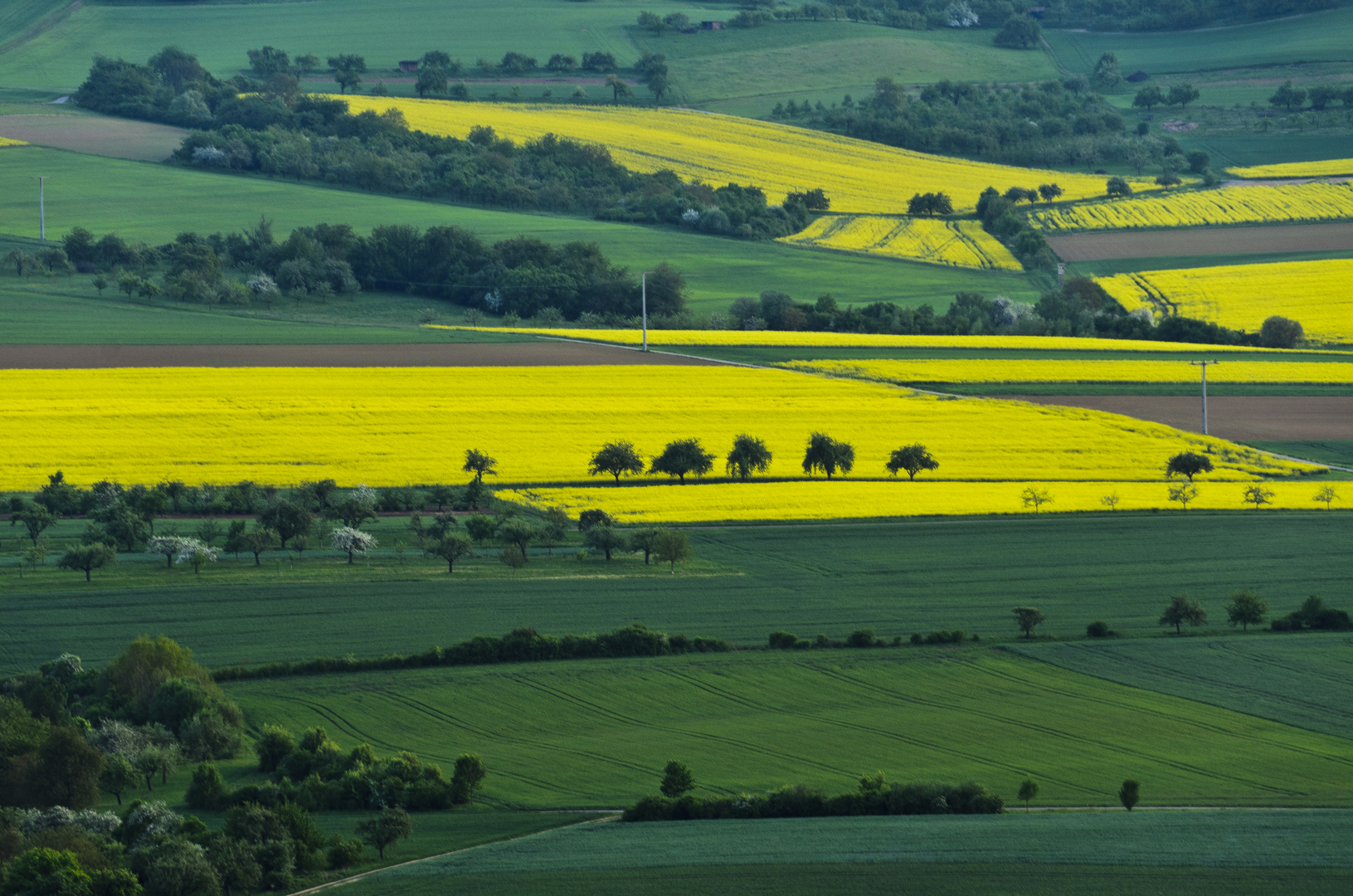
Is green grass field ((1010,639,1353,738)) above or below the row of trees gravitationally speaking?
below

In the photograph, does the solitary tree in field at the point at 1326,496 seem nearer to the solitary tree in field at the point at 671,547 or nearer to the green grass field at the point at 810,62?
the solitary tree in field at the point at 671,547

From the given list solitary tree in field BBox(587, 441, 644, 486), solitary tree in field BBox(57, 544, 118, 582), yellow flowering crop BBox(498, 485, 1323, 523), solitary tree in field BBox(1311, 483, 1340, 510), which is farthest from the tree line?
solitary tree in field BBox(57, 544, 118, 582)

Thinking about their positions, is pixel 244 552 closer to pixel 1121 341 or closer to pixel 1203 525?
pixel 1203 525

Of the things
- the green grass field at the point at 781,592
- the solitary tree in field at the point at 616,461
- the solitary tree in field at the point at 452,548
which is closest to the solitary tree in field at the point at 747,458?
the solitary tree in field at the point at 616,461

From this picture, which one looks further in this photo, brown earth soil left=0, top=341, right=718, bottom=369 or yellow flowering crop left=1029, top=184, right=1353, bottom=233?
yellow flowering crop left=1029, top=184, right=1353, bottom=233

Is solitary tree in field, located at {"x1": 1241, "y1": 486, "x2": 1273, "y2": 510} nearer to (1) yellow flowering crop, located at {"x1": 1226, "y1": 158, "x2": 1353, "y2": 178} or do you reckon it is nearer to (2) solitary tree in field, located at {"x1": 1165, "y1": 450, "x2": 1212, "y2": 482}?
(2) solitary tree in field, located at {"x1": 1165, "y1": 450, "x2": 1212, "y2": 482}

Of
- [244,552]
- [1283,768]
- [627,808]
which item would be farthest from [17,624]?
[1283,768]
